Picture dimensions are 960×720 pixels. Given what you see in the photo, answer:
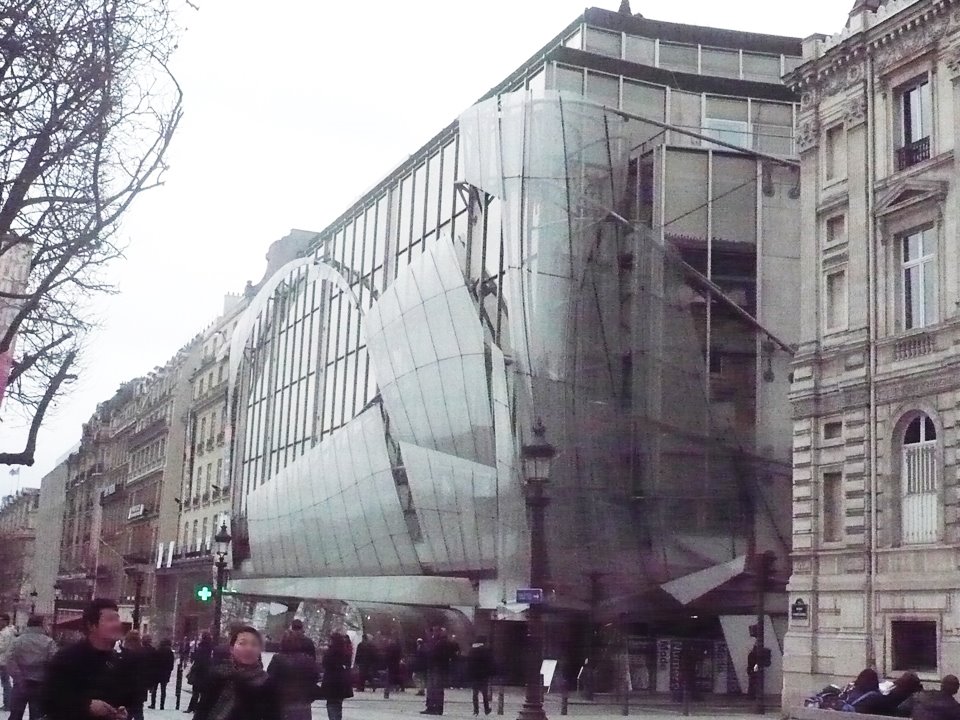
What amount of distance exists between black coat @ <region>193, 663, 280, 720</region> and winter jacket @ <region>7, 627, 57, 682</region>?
6.74 m

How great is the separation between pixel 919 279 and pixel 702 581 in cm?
1410

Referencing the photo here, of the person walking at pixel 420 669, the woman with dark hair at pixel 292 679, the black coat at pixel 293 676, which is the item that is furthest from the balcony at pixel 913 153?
the black coat at pixel 293 676

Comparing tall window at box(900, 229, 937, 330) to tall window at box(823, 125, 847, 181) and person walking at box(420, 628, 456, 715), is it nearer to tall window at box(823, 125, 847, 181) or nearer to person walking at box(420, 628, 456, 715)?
tall window at box(823, 125, 847, 181)

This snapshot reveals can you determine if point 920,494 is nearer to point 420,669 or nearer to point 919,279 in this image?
point 919,279

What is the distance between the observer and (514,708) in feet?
101

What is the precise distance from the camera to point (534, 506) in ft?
73.4

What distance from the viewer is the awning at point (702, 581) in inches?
1560

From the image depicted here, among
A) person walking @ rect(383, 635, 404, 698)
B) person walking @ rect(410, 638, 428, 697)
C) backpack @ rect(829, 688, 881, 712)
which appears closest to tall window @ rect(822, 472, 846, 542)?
backpack @ rect(829, 688, 881, 712)

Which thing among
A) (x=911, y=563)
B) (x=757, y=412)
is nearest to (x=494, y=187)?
(x=757, y=412)

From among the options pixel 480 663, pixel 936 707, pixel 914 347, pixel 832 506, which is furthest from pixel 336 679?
pixel 832 506

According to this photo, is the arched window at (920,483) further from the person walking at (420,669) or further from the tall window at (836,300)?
the person walking at (420,669)

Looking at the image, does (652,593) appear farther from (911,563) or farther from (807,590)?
(911,563)

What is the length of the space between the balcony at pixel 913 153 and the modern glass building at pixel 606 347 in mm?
12779

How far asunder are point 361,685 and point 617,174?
1651cm
